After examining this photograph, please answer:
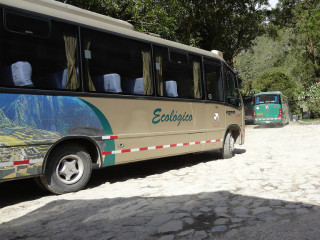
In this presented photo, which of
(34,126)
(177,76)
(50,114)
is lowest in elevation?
(34,126)

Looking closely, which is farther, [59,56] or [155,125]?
[155,125]

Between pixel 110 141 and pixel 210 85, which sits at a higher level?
pixel 210 85

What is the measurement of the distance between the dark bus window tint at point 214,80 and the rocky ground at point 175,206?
220cm

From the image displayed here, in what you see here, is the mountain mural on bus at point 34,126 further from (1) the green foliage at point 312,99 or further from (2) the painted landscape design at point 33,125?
(1) the green foliage at point 312,99

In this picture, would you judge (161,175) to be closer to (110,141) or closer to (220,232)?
(110,141)

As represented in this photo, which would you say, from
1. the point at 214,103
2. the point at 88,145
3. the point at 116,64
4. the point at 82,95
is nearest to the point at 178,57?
the point at 214,103

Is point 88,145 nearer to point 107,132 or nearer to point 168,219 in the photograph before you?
point 107,132

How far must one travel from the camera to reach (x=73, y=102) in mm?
5445

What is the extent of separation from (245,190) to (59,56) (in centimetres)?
366

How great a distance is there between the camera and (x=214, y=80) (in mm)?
8867

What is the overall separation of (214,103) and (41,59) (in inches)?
193

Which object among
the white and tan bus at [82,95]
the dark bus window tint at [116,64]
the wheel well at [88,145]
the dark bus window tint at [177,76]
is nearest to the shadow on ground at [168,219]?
the white and tan bus at [82,95]

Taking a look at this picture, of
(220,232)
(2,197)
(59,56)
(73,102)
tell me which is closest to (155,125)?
(73,102)

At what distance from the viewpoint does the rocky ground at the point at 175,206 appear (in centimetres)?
366
